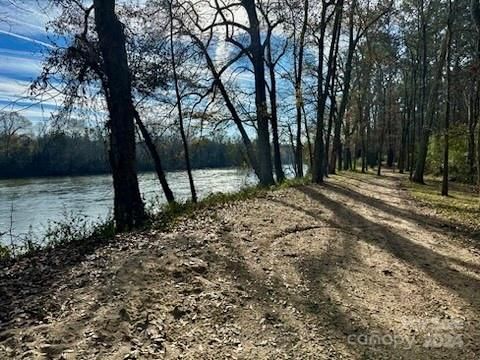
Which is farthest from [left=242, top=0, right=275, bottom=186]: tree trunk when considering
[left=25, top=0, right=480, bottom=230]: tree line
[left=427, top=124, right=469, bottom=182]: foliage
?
[left=427, top=124, right=469, bottom=182]: foliage

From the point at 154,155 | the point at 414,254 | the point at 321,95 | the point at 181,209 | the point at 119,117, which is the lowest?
the point at 414,254

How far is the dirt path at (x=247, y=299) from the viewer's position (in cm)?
319

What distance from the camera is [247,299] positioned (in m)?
4.03

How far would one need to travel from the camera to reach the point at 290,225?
24.1 feet

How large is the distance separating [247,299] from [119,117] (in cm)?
443

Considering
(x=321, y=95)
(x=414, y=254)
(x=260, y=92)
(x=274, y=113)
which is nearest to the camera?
(x=414, y=254)

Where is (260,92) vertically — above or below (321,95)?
above

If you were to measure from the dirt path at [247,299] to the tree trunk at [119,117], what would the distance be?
1.22m

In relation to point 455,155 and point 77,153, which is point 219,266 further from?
point 77,153

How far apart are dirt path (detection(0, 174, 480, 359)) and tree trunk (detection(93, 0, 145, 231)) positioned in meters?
1.22

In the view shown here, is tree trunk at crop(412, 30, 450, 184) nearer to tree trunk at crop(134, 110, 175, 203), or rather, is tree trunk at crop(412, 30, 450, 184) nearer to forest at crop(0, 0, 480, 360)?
forest at crop(0, 0, 480, 360)

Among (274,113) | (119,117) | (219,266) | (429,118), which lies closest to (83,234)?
(119,117)

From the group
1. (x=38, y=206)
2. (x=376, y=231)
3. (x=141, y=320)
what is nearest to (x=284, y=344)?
(x=141, y=320)

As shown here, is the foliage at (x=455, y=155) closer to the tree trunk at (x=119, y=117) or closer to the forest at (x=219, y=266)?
the forest at (x=219, y=266)
